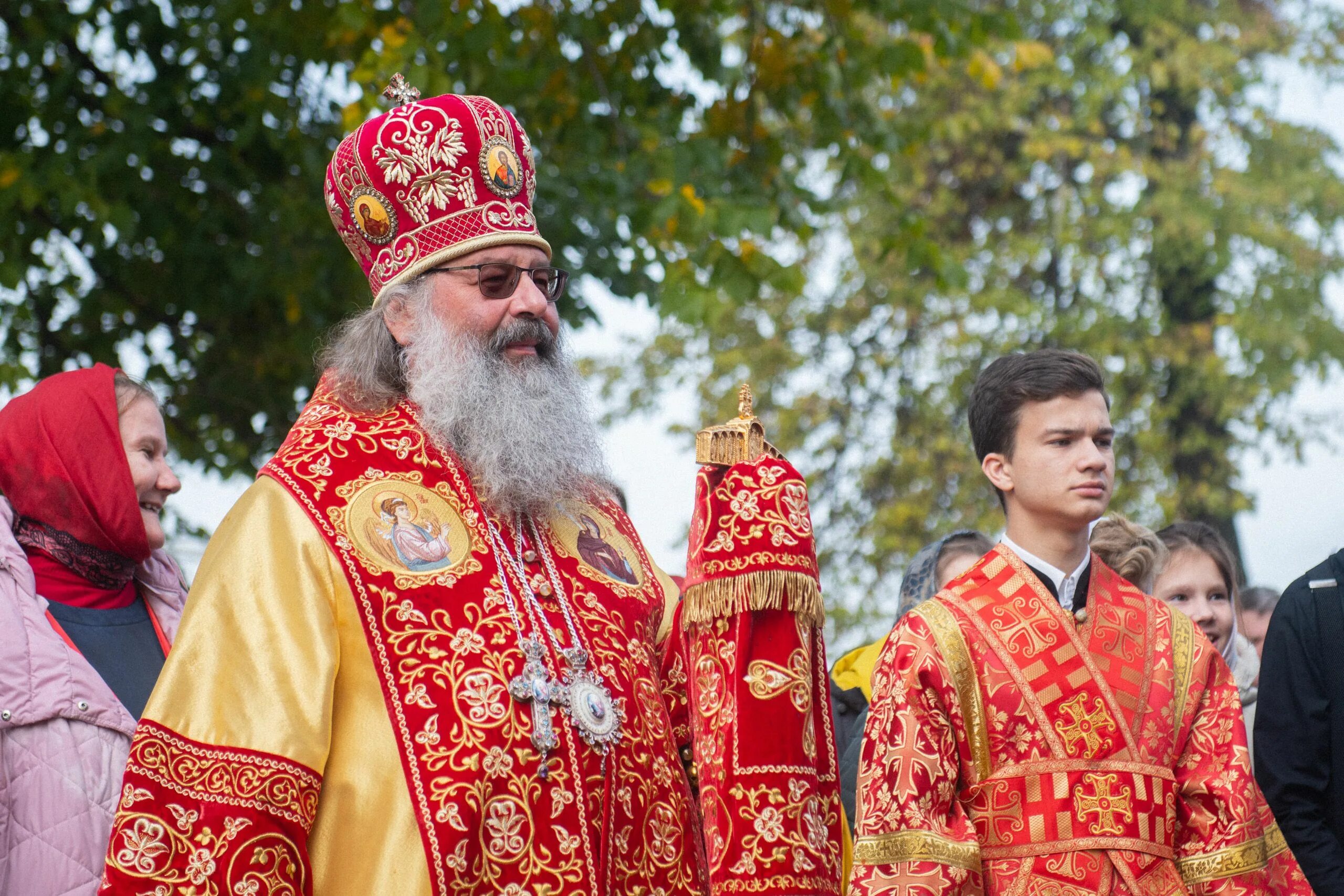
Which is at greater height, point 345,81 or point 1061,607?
point 345,81

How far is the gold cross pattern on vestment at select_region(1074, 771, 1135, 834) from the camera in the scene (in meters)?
3.61

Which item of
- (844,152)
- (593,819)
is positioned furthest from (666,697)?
(844,152)

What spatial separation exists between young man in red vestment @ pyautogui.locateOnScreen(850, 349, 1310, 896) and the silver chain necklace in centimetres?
77

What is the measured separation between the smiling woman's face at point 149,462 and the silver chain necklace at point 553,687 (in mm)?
1436

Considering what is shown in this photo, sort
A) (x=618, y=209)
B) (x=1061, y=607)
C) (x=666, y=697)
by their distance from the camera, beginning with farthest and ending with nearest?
(x=618, y=209) < (x=1061, y=607) < (x=666, y=697)

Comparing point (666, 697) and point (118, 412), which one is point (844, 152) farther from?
point (666, 697)

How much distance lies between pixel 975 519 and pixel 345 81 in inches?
316

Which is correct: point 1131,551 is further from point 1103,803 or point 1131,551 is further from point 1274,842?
point 1103,803

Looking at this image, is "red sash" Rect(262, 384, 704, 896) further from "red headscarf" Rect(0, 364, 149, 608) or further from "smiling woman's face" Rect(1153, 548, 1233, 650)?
"smiling woman's face" Rect(1153, 548, 1233, 650)

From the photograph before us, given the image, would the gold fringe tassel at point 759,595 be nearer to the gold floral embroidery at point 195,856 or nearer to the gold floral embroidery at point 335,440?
the gold floral embroidery at point 335,440

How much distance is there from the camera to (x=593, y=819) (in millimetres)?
3117

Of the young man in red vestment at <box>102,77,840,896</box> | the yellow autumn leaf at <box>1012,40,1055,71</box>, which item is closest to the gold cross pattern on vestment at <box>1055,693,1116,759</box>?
the young man in red vestment at <box>102,77,840,896</box>

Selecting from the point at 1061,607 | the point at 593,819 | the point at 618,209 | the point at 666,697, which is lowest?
the point at 593,819

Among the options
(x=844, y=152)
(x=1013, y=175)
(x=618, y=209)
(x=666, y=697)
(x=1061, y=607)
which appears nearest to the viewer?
(x=666, y=697)
